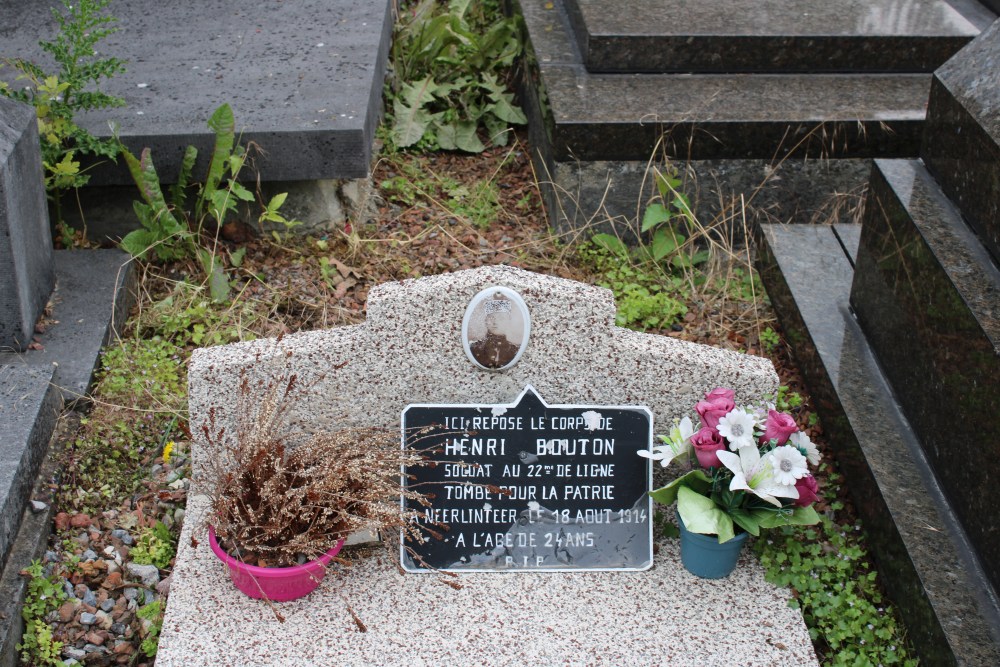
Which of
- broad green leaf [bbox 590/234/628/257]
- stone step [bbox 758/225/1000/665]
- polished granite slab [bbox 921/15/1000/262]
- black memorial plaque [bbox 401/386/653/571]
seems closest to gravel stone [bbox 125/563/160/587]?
black memorial plaque [bbox 401/386/653/571]

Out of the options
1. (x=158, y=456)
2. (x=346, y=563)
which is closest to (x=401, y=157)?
(x=158, y=456)

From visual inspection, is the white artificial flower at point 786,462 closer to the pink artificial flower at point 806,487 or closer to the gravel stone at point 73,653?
the pink artificial flower at point 806,487

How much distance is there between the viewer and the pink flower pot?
2598 mm

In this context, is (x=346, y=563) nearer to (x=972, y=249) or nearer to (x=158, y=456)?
(x=158, y=456)

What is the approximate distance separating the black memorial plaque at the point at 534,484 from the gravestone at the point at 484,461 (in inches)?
0.5

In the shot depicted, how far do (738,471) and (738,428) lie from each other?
11 cm

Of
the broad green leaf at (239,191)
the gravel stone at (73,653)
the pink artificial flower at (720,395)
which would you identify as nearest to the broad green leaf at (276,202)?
the broad green leaf at (239,191)

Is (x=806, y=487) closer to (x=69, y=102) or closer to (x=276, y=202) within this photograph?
(x=276, y=202)

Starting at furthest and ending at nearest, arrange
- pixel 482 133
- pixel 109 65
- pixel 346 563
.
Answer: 1. pixel 482 133
2. pixel 109 65
3. pixel 346 563

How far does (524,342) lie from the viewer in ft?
9.05

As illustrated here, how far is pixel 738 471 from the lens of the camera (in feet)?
8.50

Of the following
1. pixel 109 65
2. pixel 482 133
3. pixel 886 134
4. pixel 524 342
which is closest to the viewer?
pixel 524 342

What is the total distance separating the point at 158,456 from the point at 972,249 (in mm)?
2578

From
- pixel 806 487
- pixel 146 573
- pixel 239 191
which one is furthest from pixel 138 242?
pixel 806 487
